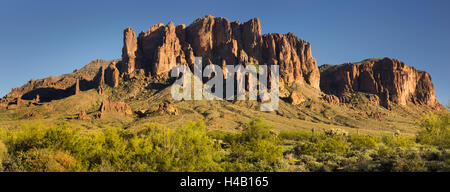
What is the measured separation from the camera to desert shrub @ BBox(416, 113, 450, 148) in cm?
3353

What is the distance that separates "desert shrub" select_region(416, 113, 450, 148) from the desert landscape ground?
17cm

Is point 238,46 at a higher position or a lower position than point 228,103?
higher

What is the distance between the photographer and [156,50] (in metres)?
190

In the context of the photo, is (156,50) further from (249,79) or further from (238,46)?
(249,79)

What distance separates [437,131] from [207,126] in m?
84.3

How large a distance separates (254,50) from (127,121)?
12606 centimetres

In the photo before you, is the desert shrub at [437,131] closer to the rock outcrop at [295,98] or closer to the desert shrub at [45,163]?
the desert shrub at [45,163]

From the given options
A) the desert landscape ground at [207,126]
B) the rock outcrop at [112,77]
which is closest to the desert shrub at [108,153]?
the desert landscape ground at [207,126]

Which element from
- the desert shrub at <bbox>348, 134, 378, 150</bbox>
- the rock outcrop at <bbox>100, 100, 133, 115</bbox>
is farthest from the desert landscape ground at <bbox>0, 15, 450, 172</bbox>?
the rock outcrop at <bbox>100, 100, 133, 115</bbox>

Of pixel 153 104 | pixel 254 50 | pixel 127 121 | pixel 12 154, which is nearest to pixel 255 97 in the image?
pixel 254 50

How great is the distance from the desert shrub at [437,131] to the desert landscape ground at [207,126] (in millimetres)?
174

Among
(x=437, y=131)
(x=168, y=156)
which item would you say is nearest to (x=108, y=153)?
(x=168, y=156)

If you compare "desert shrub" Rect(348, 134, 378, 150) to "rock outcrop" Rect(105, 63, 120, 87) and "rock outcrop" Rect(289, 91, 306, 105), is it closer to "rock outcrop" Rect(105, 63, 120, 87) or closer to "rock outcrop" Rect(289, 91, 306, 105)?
"rock outcrop" Rect(289, 91, 306, 105)

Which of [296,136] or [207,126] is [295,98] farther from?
[296,136]
